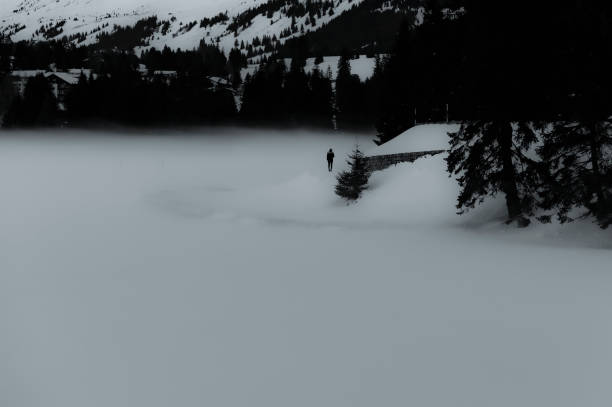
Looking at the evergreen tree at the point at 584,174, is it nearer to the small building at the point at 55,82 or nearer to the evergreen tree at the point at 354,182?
the evergreen tree at the point at 354,182

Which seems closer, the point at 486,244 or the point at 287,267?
the point at 287,267

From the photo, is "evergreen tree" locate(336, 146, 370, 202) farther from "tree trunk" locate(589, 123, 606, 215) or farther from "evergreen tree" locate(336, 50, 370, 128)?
"evergreen tree" locate(336, 50, 370, 128)

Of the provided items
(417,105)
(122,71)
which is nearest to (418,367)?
(417,105)

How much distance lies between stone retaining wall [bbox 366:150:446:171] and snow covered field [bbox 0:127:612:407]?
3.63 ft

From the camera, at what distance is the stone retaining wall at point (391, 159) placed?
2839 centimetres

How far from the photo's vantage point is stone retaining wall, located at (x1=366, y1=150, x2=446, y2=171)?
1118 inches

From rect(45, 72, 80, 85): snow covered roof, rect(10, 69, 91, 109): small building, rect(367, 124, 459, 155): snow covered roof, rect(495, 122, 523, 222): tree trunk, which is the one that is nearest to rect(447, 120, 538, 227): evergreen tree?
rect(495, 122, 523, 222): tree trunk

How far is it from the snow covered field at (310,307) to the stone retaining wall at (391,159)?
1.11 m

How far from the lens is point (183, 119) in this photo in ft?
264

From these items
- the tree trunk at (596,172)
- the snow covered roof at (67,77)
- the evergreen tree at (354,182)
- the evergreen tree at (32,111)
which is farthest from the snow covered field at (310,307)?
the snow covered roof at (67,77)

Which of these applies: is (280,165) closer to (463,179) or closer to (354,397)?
(463,179)

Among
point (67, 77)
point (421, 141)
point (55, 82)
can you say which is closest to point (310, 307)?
point (421, 141)

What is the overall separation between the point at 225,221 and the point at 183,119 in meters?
60.0

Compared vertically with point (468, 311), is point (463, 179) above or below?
above
